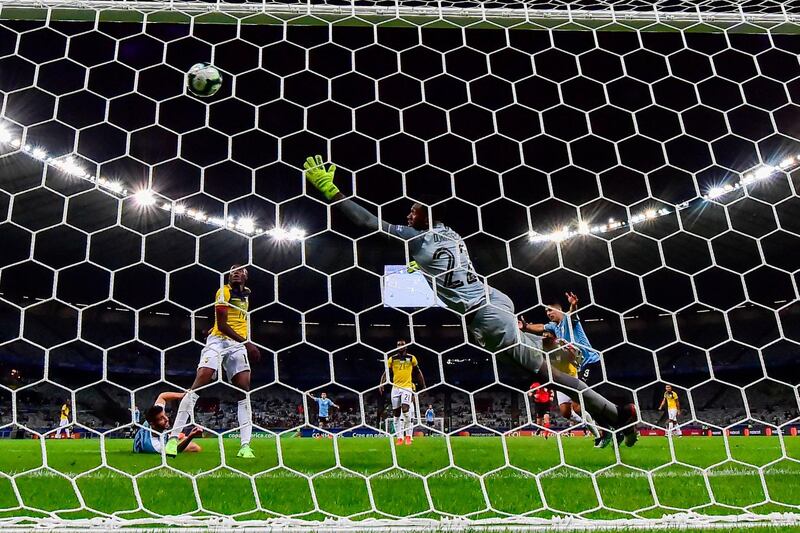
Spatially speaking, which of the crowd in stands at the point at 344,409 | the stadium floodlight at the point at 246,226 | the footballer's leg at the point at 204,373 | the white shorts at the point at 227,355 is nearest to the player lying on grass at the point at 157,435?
the footballer's leg at the point at 204,373

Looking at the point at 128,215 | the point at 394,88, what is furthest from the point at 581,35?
the point at 128,215

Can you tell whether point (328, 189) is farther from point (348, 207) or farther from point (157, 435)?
point (157, 435)

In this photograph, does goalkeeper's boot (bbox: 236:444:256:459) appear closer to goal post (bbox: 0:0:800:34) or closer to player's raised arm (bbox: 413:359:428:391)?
player's raised arm (bbox: 413:359:428:391)

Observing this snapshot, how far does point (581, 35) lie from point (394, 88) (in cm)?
252

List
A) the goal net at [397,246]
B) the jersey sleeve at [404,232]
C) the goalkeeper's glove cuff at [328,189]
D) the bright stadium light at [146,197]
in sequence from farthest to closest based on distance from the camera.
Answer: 1. the bright stadium light at [146,197]
2. the goalkeeper's glove cuff at [328,189]
3. the jersey sleeve at [404,232]
4. the goal net at [397,246]

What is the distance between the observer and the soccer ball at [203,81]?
12.1 ft

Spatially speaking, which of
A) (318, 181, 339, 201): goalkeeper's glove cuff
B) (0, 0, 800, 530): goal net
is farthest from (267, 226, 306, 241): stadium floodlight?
(318, 181, 339, 201): goalkeeper's glove cuff

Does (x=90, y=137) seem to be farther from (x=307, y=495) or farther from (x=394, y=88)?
(x=307, y=495)

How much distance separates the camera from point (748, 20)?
326 cm

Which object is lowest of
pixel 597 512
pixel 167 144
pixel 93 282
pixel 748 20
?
pixel 93 282

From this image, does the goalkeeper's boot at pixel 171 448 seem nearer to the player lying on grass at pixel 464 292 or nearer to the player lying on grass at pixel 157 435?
the player lying on grass at pixel 157 435

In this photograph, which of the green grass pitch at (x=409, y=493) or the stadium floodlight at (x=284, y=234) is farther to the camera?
the stadium floodlight at (x=284, y=234)

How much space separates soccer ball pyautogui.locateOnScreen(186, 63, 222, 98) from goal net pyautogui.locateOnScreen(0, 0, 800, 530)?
0.62ft

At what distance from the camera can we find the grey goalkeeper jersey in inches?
123
